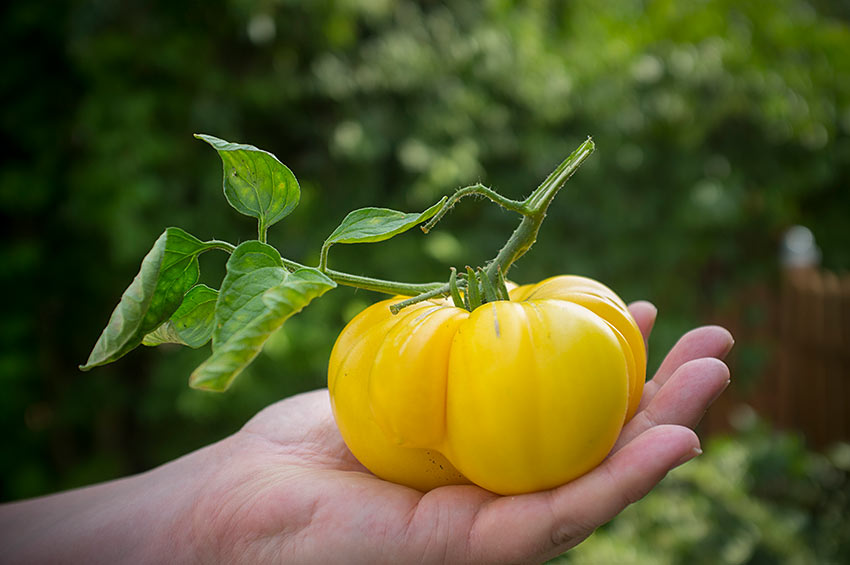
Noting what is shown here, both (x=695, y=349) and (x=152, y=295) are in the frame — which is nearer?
(x=152, y=295)

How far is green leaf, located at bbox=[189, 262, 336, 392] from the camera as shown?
2.98ft

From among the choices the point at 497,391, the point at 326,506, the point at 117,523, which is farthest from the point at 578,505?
the point at 117,523

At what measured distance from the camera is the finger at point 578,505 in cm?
95

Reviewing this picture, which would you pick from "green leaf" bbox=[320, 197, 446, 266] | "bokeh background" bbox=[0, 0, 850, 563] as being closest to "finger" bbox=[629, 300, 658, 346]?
"green leaf" bbox=[320, 197, 446, 266]

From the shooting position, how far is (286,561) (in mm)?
1100

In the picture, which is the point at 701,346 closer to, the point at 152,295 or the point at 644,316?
the point at 644,316

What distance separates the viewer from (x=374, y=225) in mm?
1159

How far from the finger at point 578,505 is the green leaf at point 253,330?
1.44ft

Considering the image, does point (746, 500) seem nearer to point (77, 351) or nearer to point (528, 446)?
point (528, 446)

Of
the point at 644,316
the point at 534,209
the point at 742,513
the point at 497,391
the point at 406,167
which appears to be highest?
the point at 534,209

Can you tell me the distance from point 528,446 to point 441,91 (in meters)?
2.08

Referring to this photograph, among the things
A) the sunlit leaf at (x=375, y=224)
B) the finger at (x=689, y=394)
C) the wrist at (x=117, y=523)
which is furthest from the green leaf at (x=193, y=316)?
the finger at (x=689, y=394)

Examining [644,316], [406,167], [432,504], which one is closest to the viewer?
[432,504]

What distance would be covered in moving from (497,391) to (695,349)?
539 mm
